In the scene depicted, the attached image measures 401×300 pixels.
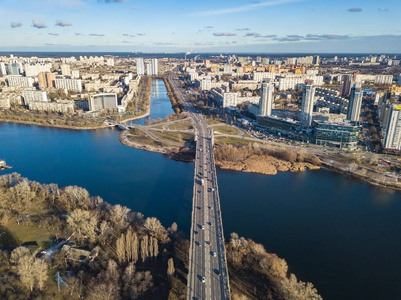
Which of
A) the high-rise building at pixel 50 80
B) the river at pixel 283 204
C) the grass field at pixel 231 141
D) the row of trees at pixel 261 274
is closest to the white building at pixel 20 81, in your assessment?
the high-rise building at pixel 50 80

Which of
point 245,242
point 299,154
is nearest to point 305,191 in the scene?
point 299,154

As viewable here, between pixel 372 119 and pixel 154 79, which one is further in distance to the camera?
pixel 154 79

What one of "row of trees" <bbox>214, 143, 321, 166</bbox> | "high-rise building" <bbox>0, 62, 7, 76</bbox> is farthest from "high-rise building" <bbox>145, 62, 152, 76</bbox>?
"row of trees" <bbox>214, 143, 321, 166</bbox>

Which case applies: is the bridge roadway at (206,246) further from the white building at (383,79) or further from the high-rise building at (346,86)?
the white building at (383,79)

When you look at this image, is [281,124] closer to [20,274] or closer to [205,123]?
[205,123]

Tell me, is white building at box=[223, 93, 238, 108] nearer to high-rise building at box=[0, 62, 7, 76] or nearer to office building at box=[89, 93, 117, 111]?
office building at box=[89, 93, 117, 111]
